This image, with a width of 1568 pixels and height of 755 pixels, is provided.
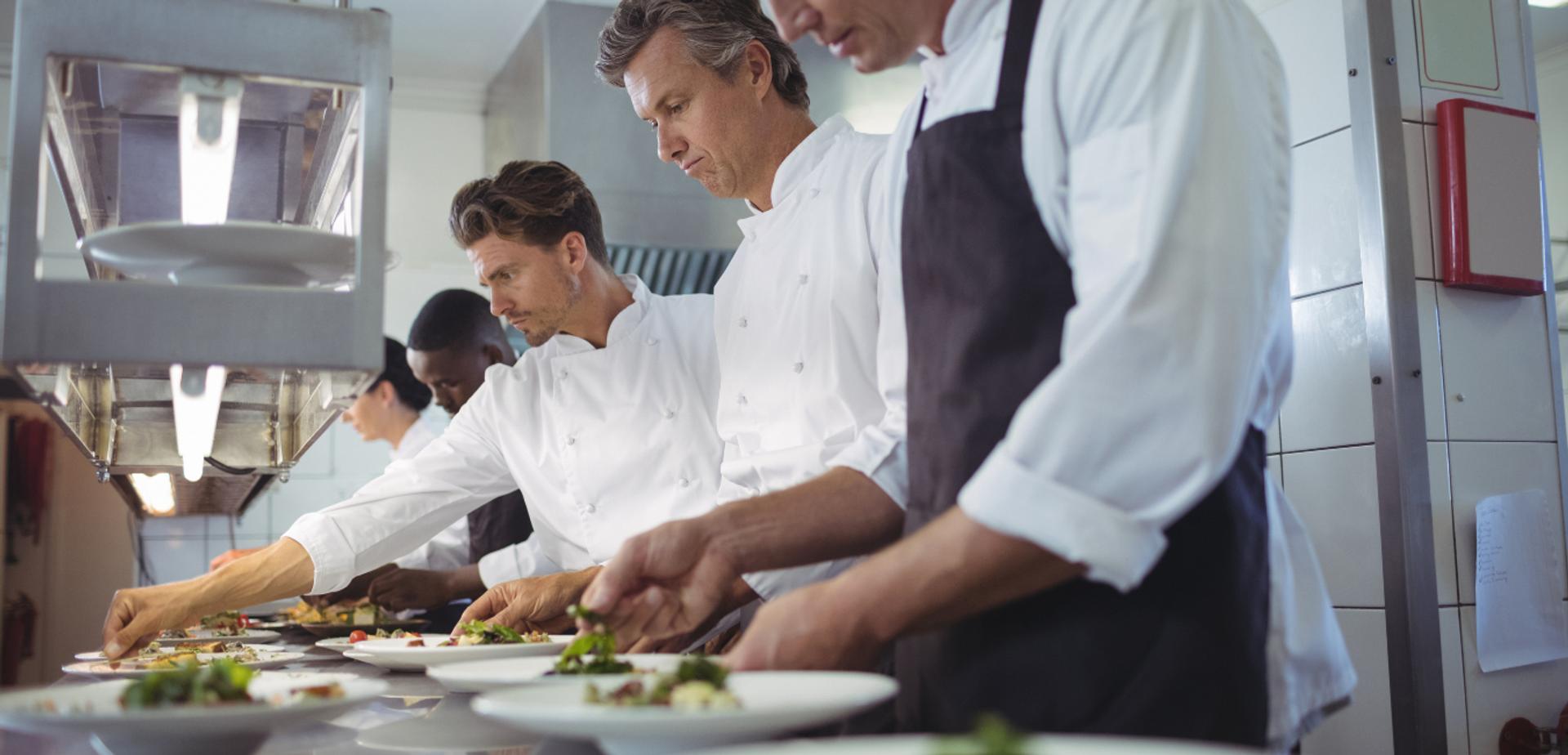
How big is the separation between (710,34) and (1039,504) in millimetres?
1372

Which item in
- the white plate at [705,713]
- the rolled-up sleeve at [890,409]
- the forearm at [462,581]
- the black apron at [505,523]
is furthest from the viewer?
the black apron at [505,523]

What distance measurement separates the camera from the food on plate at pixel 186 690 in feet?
3.44

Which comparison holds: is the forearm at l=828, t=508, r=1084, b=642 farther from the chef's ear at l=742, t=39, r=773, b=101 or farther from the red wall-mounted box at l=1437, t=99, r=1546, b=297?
the red wall-mounted box at l=1437, t=99, r=1546, b=297

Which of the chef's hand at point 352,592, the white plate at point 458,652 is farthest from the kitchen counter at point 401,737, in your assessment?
the chef's hand at point 352,592

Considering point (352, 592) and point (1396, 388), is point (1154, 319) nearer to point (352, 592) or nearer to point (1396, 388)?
point (1396, 388)

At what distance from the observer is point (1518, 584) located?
2770 mm

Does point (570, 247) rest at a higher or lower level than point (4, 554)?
higher

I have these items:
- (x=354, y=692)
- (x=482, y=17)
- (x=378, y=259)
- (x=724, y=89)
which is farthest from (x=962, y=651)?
(x=482, y=17)

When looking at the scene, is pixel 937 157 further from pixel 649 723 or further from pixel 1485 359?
pixel 1485 359

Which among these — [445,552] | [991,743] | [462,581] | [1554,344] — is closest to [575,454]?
[462,581]

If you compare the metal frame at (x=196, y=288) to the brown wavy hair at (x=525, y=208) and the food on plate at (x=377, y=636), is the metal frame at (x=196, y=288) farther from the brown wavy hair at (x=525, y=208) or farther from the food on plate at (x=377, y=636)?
the brown wavy hair at (x=525, y=208)

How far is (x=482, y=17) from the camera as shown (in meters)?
5.07

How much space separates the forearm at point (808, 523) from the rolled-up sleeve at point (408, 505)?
4.52 feet

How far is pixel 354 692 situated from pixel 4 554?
7.49 meters
